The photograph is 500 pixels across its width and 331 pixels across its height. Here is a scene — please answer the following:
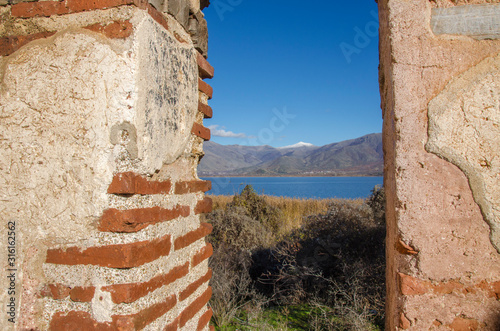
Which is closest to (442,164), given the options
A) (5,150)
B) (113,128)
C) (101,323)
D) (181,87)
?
(181,87)

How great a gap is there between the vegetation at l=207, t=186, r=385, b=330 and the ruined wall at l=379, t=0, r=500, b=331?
1882 millimetres

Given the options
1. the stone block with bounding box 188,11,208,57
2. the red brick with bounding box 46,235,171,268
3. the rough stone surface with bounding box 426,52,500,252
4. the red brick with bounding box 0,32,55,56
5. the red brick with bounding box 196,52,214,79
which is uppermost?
the stone block with bounding box 188,11,208,57

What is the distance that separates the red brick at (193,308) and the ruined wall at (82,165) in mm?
230

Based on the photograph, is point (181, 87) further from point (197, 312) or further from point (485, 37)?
point (485, 37)

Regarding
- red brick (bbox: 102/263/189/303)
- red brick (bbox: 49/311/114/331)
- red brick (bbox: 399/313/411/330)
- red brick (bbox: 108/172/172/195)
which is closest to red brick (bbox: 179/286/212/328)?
red brick (bbox: 102/263/189/303)

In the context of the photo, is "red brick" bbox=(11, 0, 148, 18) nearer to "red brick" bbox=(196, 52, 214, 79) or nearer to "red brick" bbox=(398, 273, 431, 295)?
"red brick" bbox=(196, 52, 214, 79)

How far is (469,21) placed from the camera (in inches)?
66.1

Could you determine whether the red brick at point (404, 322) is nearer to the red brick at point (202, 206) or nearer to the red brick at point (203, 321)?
the red brick at point (203, 321)

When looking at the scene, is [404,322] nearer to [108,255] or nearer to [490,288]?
[490,288]

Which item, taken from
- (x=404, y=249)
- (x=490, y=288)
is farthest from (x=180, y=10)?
(x=490, y=288)

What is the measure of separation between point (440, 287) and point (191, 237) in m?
1.34

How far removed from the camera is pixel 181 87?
6.04 feet

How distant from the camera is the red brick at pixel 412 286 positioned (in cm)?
162

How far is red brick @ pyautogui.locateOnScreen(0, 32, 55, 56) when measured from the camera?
1.55m
